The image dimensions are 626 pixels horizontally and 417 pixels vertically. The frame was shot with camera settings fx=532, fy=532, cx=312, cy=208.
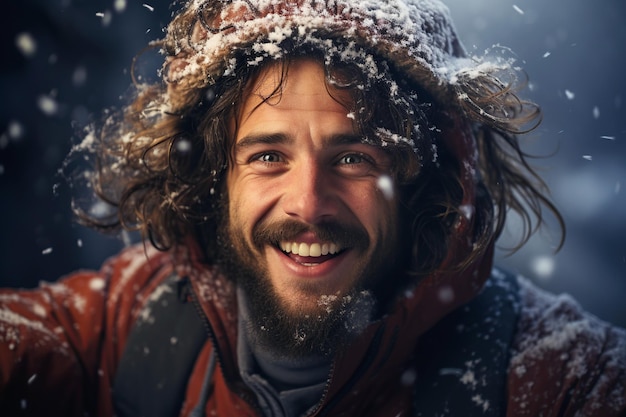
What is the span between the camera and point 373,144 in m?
2.02

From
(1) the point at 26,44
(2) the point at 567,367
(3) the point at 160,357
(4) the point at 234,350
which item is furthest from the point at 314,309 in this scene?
(1) the point at 26,44

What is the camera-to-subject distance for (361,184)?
2057mm

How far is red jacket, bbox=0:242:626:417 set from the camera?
193 centimetres

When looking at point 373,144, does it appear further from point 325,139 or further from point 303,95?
point 303,95

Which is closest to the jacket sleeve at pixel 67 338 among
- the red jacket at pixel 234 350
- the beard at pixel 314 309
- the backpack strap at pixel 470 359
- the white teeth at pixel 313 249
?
the red jacket at pixel 234 350

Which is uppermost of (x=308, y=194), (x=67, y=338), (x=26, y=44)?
(x=26, y=44)

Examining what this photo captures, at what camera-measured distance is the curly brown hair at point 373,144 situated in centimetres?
202

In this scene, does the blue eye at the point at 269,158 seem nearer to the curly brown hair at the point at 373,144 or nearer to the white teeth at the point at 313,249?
the curly brown hair at the point at 373,144

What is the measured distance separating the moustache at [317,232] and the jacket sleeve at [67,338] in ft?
3.05

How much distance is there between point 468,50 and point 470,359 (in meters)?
1.50

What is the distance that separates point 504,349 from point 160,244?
160 centimetres

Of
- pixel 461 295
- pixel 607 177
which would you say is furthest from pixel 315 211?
pixel 607 177

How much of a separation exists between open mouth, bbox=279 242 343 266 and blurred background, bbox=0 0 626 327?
3.85 ft

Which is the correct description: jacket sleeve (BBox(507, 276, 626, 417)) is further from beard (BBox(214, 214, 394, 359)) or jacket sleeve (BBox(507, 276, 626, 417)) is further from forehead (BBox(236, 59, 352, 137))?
forehead (BBox(236, 59, 352, 137))
